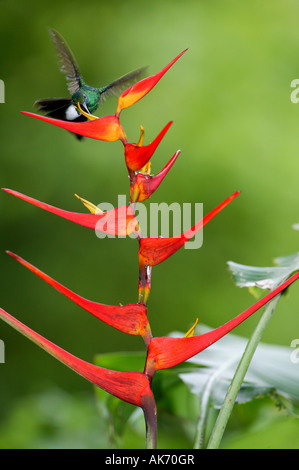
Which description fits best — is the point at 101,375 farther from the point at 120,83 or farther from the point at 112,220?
the point at 120,83

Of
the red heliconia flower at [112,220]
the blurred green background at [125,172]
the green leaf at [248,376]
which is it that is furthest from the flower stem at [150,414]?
the blurred green background at [125,172]

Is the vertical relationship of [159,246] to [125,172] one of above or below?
below

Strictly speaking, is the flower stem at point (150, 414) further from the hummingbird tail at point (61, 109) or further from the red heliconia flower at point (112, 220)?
the hummingbird tail at point (61, 109)

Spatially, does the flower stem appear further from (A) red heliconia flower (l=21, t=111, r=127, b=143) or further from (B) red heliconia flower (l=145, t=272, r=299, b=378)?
(A) red heliconia flower (l=21, t=111, r=127, b=143)

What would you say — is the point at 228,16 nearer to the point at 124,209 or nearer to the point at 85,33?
the point at 85,33

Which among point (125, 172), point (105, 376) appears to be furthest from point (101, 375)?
point (125, 172)
